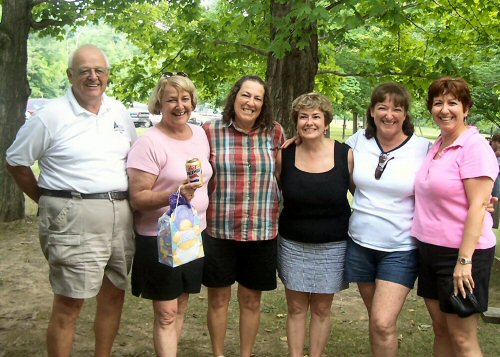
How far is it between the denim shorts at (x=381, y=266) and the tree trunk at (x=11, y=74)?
6.32 m

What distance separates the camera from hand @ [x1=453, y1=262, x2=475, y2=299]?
2.70m

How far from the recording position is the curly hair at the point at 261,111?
334cm

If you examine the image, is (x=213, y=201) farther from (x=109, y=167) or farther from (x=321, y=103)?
(x=321, y=103)

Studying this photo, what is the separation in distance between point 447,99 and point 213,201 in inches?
58.0

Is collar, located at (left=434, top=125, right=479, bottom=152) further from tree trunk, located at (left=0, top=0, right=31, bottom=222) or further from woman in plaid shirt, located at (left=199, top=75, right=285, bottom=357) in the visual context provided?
tree trunk, located at (left=0, top=0, right=31, bottom=222)

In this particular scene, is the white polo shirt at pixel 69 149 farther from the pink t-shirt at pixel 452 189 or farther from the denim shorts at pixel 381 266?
the pink t-shirt at pixel 452 189

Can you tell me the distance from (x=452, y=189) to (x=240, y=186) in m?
1.22

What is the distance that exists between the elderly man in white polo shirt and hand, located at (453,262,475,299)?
182 centimetres

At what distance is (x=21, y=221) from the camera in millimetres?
8234

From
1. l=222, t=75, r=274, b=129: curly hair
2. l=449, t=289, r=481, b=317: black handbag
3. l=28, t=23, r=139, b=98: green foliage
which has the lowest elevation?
l=449, t=289, r=481, b=317: black handbag

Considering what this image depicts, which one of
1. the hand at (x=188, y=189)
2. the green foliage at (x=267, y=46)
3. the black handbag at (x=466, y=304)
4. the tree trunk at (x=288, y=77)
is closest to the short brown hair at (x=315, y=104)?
the hand at (x=188, y=189)

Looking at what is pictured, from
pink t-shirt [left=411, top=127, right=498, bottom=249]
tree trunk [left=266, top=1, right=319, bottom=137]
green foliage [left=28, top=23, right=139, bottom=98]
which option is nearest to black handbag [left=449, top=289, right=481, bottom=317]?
pink t-shirt [left=411, top=127, right=498, bottom=249]

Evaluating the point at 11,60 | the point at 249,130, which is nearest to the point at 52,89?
the point at 11,60

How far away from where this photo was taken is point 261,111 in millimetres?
3371
